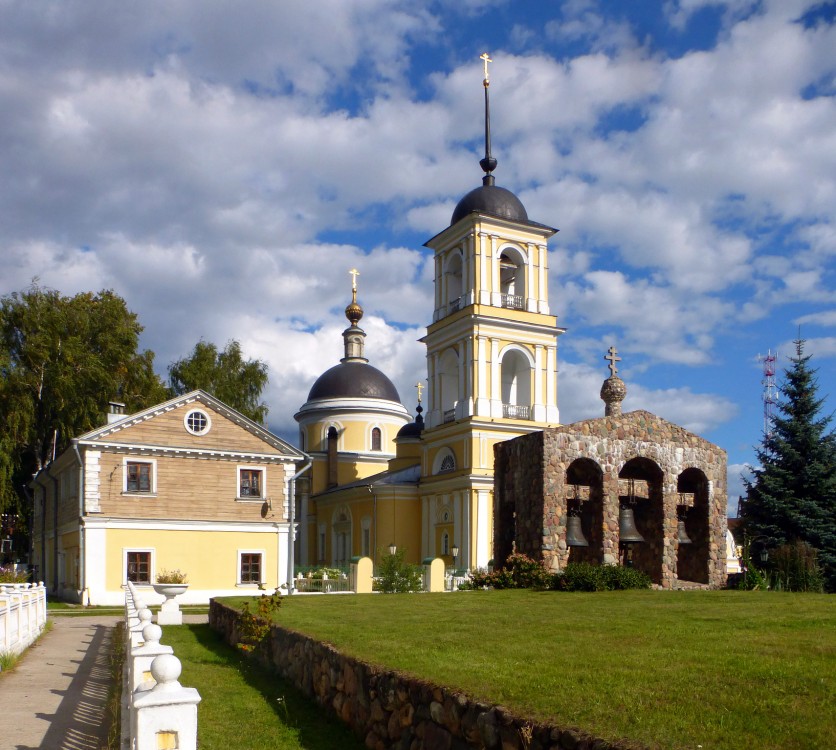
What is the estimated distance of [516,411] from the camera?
4656 cm

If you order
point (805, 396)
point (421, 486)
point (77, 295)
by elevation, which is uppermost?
point (77, 295)

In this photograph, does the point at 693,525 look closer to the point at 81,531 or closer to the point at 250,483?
the point at 250,483

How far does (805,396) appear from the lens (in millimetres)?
36000

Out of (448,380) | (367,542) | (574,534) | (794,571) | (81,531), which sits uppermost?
(448,380)

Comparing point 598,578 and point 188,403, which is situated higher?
point 188,403

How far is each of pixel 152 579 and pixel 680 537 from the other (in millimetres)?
18893

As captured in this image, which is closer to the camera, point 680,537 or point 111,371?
point 680,537

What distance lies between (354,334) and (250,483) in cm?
3384

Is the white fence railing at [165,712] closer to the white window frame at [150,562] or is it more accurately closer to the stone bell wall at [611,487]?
the stone bell wall at [611,487]

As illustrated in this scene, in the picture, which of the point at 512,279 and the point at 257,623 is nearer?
the point at 257,623

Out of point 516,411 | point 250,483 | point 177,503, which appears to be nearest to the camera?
point 177,503

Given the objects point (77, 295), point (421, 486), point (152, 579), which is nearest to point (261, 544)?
point (152, 579)

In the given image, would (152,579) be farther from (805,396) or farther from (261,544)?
(805,396)

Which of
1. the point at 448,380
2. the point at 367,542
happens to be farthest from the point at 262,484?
the point at 367,542
